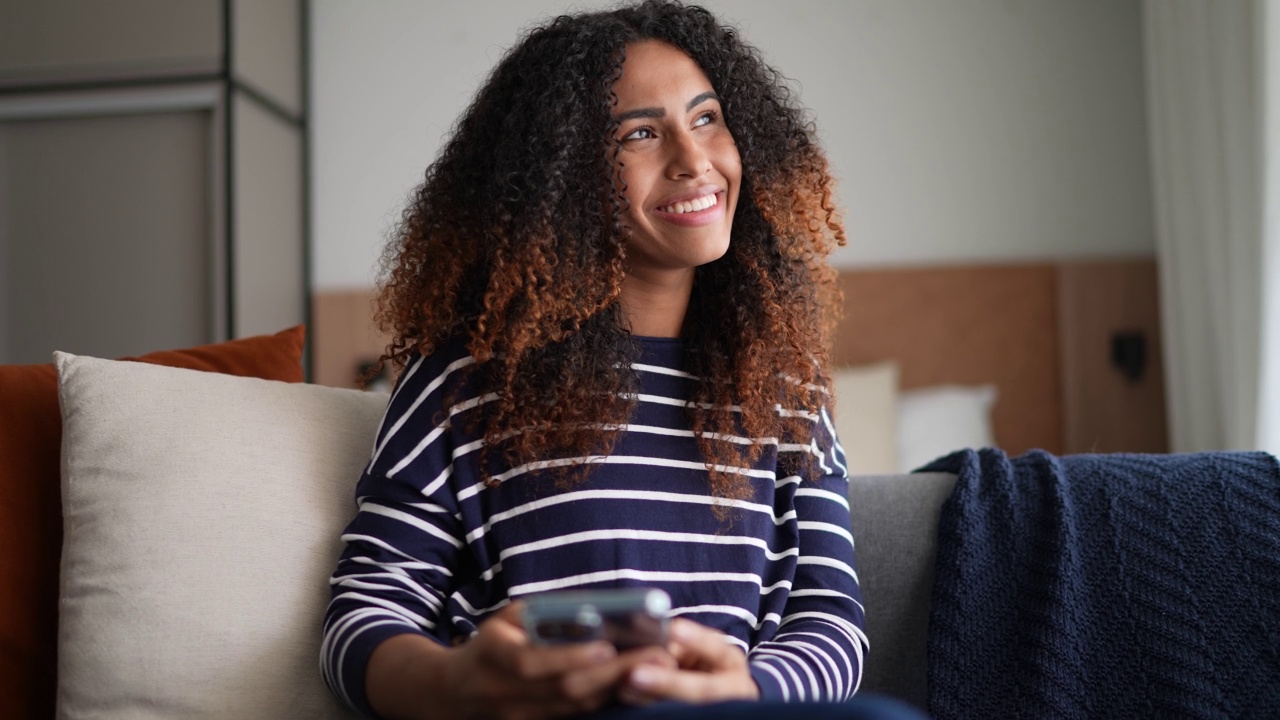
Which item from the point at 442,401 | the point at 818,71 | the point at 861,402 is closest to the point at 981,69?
the point at 818,71

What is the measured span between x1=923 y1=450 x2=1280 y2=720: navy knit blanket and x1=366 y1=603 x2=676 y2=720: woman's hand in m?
0.54

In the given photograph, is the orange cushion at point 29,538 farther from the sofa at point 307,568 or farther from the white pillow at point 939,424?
the white pillow at point 939,424

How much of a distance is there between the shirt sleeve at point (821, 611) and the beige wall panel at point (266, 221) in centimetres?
242

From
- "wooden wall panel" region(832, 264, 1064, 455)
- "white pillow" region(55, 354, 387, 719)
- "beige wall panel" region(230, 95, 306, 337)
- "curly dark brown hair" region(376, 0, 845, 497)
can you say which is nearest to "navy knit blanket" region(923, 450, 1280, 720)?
"curly dark brown hair" region(376, 0, 845, 497)

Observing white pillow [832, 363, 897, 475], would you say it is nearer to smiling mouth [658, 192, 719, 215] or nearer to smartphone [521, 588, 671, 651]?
smiling mouth [658, 192, 719, 215]

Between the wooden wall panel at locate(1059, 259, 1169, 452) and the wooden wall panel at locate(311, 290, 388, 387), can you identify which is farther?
the wooden wall panel at locate(311, 290, 388, 387)

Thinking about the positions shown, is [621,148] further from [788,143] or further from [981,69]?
[981,69]

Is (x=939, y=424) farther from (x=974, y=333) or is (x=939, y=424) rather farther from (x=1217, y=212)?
(x=1217, y=212)

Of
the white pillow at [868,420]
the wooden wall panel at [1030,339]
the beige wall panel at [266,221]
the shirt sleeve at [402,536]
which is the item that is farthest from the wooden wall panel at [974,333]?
the shirt sleeve at [402,536]

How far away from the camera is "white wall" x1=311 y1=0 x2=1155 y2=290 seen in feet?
10.5

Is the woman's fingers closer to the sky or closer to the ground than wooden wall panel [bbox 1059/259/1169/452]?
closer to the ground

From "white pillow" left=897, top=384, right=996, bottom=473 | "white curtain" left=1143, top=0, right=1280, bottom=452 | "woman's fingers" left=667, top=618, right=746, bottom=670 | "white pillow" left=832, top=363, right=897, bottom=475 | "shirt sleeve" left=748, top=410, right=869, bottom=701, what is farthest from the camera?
"white pillow" left=897, top=384, right=996, bottom=473

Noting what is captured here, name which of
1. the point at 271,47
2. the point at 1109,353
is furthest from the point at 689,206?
the point at 271,47

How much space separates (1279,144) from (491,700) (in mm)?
2054
